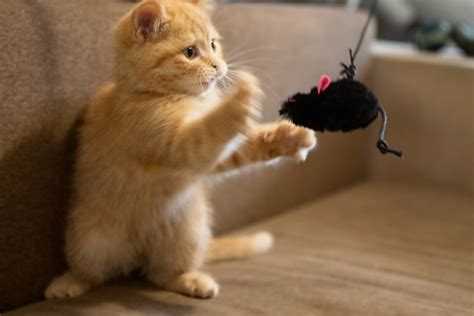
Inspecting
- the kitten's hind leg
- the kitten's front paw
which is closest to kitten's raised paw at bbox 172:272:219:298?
the kitten's hind leg

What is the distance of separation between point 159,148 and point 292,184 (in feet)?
2.74

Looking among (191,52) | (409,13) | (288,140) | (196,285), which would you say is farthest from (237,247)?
(409,13)

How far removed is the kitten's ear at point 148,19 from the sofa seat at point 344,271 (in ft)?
1.63

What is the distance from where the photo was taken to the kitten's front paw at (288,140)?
1.11 m

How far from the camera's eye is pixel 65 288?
116cm

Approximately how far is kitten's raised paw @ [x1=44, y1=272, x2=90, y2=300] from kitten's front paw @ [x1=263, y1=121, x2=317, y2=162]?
45cm

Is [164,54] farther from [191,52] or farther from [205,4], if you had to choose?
[205,4]

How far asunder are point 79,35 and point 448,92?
1.29 meters

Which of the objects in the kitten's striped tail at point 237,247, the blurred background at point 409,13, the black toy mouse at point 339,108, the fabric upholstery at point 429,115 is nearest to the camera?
the black toy mouse at point 339,108

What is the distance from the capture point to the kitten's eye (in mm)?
1098

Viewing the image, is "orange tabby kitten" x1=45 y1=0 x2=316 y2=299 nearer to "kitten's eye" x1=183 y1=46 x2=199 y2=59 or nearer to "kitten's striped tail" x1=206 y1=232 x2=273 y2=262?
"kitten's eye" x1=183 y1=46 x2=199 y2=59

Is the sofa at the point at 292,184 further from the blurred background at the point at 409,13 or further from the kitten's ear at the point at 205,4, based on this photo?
the blurred background at the point at 409,13

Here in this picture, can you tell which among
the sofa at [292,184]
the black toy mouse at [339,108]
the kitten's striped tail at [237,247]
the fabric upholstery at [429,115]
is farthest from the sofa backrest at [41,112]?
the fabric upholstery at [429,115]

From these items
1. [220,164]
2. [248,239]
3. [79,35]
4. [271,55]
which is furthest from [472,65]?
[79,35]
